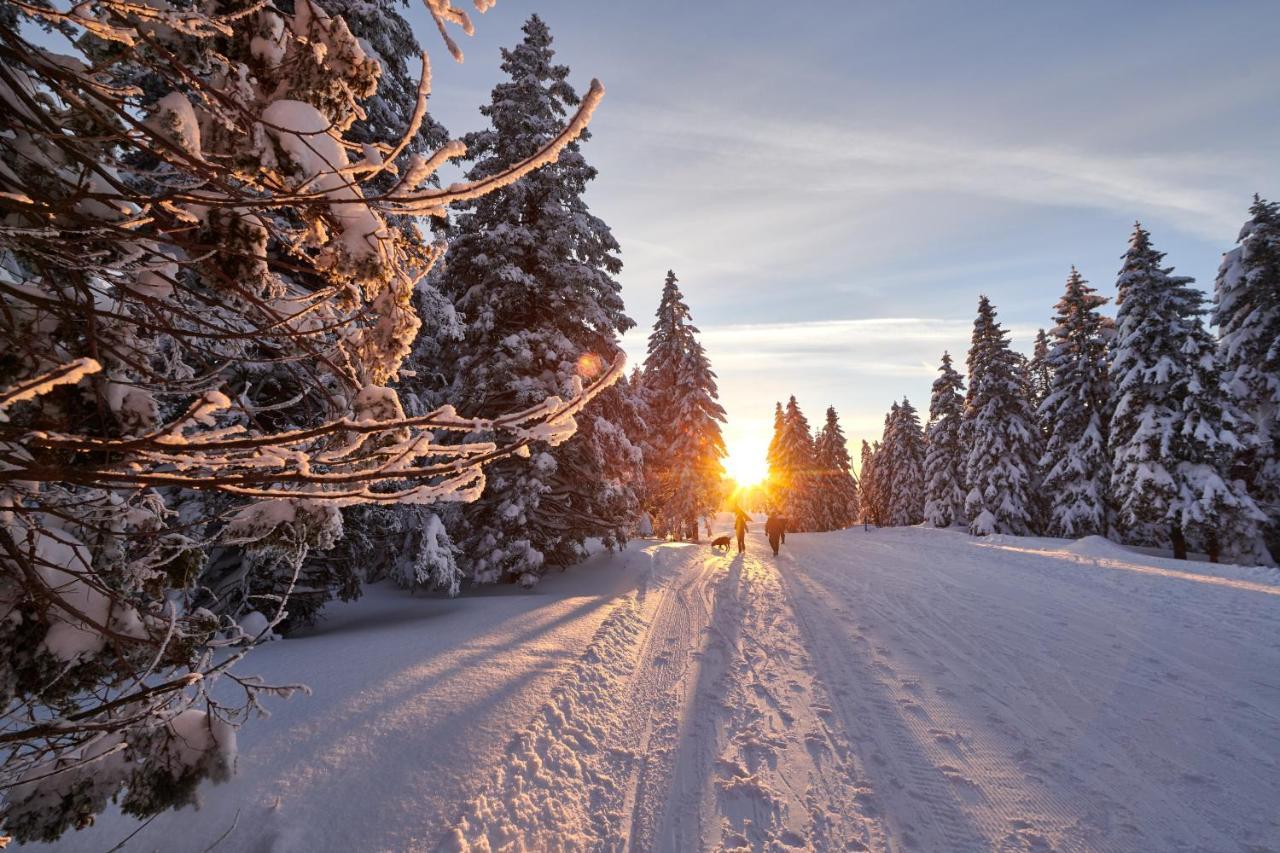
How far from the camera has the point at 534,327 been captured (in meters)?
12.5

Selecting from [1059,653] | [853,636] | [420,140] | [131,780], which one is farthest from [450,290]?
[1059,653]

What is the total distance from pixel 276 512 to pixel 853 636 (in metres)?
7.87

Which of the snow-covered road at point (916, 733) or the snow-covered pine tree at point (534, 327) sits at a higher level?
the snow-covered pine tree at point (534, 327)

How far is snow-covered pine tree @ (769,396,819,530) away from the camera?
4866cm

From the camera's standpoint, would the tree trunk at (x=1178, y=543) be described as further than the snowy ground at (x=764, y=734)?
Yes

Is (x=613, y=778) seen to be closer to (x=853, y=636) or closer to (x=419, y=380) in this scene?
(x=853, y=636)

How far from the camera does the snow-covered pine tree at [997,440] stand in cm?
2866

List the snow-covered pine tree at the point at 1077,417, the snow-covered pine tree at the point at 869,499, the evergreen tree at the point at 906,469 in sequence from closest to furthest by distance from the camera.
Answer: the snow-covered pine tree at the point at 1077,417 < the evergreen tree at the point at 906,469 < the snow-covered pine tree at the point at 869,499

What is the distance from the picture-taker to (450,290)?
12.9 m

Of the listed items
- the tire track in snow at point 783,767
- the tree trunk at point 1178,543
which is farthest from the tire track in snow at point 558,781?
the tree trunk at point 1178,543

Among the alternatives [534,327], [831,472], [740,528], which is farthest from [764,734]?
[831,472]

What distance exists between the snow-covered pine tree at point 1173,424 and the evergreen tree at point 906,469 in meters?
23.5

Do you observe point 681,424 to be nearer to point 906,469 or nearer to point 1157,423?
point 1157,423

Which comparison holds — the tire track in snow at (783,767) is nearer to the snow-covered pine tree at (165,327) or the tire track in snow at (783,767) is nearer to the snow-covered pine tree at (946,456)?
the snow-covered pine tree at (165,327)
